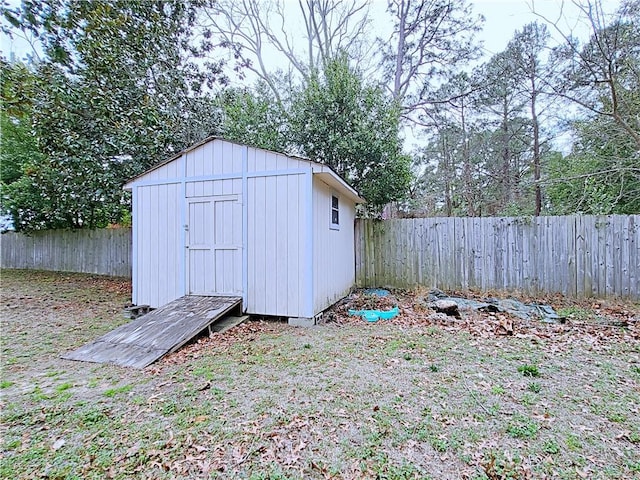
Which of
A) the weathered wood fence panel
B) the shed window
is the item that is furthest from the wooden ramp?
the weathered wood fence panel

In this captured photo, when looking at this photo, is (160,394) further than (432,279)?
No

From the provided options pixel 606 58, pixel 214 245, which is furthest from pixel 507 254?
pixel 214 245

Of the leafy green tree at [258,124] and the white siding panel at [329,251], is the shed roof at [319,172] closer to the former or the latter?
the white siding panel at [329,251]

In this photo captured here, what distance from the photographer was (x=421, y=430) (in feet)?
8.20

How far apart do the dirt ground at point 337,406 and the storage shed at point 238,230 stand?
0.84 meters

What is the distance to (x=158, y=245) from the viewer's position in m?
6.22

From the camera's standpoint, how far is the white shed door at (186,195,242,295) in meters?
5.68

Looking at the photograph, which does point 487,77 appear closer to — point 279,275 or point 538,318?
point 538,318

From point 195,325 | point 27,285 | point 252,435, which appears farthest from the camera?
point 27,285

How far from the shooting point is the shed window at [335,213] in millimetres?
6636

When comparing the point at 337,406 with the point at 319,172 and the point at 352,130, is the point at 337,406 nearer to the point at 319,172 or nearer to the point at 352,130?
the point at 319,172

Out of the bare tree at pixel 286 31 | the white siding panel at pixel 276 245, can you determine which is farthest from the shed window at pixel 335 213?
the bare tree at pixel 286 31

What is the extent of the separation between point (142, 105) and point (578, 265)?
1037cm

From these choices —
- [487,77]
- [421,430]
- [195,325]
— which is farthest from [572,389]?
[487,77]
